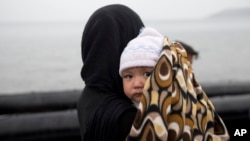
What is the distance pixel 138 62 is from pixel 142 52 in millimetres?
24

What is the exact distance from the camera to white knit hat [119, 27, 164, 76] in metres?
0.77

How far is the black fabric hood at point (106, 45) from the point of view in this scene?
83 centimetres

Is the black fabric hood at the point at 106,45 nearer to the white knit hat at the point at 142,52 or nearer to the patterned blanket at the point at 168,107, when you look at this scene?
the white knit hat at the point at 142,52

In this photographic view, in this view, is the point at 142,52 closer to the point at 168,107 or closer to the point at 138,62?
the point at 138,62

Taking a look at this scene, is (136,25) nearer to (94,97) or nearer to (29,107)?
(94,97)

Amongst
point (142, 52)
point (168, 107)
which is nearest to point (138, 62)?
point (142, 52)

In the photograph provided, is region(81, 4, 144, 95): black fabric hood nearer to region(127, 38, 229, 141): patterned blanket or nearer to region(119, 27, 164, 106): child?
region(119, 27, 164, 106): child

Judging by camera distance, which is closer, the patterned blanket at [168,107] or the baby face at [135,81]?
the patterned blanket at [168,107]

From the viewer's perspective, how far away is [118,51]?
0.86 meters

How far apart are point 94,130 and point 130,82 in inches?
5.3

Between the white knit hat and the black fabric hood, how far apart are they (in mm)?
42

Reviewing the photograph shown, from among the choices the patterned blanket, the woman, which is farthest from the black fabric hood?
the patterned blanket

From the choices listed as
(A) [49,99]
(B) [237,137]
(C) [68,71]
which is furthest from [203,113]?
(C) [68,71]

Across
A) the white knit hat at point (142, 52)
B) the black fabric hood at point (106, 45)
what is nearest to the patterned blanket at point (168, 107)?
the white knit hat at point (142, 52)
